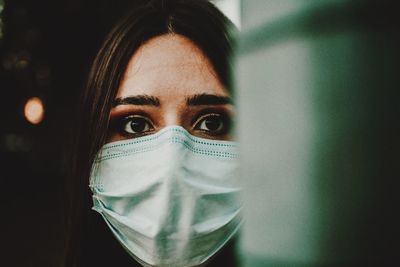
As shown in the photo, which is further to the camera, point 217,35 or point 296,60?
point 217,35

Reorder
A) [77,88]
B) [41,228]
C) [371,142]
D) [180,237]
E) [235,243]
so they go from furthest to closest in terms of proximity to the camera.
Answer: [77,88] → [41,228] → [235,243] → [180,237] → [371,142]

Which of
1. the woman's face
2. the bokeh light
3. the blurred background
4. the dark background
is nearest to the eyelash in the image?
the woman's face

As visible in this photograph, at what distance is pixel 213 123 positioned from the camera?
1484 millimetres

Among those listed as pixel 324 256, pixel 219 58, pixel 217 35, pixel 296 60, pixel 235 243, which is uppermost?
pixel 217 35

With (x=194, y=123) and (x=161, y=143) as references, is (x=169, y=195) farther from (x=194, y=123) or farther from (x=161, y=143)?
(x=194, y=123)

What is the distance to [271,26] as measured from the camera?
0.65 metres

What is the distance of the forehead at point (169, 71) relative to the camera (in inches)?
55.2

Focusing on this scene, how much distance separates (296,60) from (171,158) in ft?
2.69

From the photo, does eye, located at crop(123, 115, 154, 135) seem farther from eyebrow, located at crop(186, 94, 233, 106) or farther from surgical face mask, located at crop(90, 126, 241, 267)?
eyebrow, located at crop(186, 94, 233, 106)

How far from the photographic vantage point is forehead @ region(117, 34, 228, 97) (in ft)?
4.60

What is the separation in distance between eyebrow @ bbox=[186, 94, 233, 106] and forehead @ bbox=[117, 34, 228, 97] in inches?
0.7

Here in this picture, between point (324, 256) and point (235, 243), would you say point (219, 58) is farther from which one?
point (324, 256)

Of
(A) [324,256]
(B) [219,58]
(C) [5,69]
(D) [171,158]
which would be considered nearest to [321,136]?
(A) [324,256]

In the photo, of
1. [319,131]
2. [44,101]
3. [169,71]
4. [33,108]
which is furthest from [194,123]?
[44,101]
